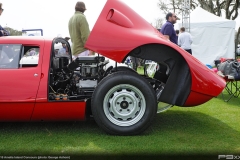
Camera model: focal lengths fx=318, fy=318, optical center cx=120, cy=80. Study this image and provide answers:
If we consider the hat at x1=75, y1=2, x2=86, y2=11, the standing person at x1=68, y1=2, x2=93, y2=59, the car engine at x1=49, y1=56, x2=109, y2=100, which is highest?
the hat at x1=75, y1=2, x2=86, y2=11

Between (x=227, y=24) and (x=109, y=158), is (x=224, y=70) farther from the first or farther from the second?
(x=227, y=24)

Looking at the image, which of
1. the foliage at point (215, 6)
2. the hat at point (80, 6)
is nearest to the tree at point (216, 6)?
the foliage at point (215, 6)

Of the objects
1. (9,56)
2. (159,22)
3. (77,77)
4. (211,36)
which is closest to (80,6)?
(77,77)

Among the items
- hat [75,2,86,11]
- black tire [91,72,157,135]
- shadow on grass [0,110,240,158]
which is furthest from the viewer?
hat [75,2,86,11]

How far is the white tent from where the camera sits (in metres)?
17.0

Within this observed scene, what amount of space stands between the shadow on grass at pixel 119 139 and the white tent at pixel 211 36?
501 inches

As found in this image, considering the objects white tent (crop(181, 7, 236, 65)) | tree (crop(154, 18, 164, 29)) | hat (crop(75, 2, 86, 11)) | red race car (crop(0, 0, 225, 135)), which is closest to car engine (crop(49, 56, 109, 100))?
red race car (crop(0, 0, 225, 135))

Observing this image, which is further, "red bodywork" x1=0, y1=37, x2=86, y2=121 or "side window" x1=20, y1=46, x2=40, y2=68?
"side window" x1=20, y1=46, x2=40, y2=68

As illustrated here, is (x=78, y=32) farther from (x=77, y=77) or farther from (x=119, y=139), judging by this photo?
(x=119, y=139)

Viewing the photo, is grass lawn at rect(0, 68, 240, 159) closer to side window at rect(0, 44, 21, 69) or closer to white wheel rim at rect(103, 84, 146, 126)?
white wheel rim at rect(103, 84, 146, 126)

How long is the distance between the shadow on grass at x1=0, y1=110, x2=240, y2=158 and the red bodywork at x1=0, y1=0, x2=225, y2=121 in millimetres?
268

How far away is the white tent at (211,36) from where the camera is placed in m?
17.0

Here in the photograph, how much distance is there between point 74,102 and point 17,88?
2.52 ft

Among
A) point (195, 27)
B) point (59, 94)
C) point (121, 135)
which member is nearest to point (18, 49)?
point (59, 94)
